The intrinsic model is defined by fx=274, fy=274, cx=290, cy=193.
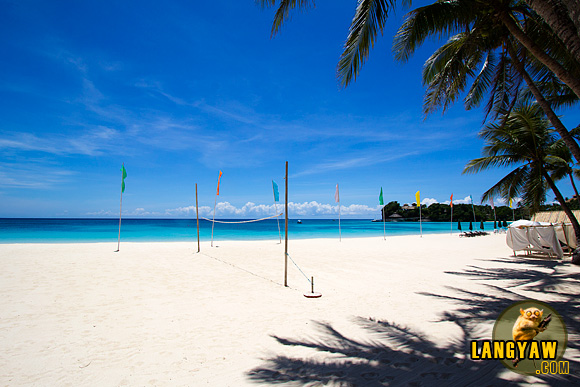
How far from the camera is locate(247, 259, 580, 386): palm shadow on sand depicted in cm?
238

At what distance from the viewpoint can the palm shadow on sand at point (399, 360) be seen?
2385mm

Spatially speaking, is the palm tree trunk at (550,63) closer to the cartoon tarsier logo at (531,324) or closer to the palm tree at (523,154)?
the cartoon tarsier logo at (531,324)

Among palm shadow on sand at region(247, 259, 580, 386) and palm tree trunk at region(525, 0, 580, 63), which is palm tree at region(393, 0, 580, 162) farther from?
palm shadow on sand at region(247, 259, 580, 386)

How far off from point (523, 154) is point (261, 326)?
10.8 m

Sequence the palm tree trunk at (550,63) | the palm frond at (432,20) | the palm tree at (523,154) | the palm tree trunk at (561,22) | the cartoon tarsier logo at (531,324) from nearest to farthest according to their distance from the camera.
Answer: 1. the cartoon tarsier logo at (531,324)
2. the palm tree trunk at (561,22)
3. the palm tree trunk at (550,63)
4. the palm frond at (432,20)
5. the palm tree at (523,154)

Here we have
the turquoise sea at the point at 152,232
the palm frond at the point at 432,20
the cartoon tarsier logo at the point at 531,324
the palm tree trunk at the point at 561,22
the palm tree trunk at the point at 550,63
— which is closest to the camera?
the cartoon tarsier logo at the point at 531,324

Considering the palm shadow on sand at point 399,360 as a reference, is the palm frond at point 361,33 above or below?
above

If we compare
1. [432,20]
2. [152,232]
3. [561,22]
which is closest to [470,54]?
[432,20]

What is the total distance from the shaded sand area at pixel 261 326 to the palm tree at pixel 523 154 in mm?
3349

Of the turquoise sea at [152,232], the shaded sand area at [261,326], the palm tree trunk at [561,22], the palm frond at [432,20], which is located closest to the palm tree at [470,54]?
the palm frond at [432,20]

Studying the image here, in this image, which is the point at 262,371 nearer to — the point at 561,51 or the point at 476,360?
the point at 476,360

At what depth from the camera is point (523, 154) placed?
31.4ft

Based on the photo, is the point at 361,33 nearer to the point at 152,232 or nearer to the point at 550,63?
the point at 550,63

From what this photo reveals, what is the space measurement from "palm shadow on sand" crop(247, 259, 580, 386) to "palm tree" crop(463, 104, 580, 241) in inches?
270
